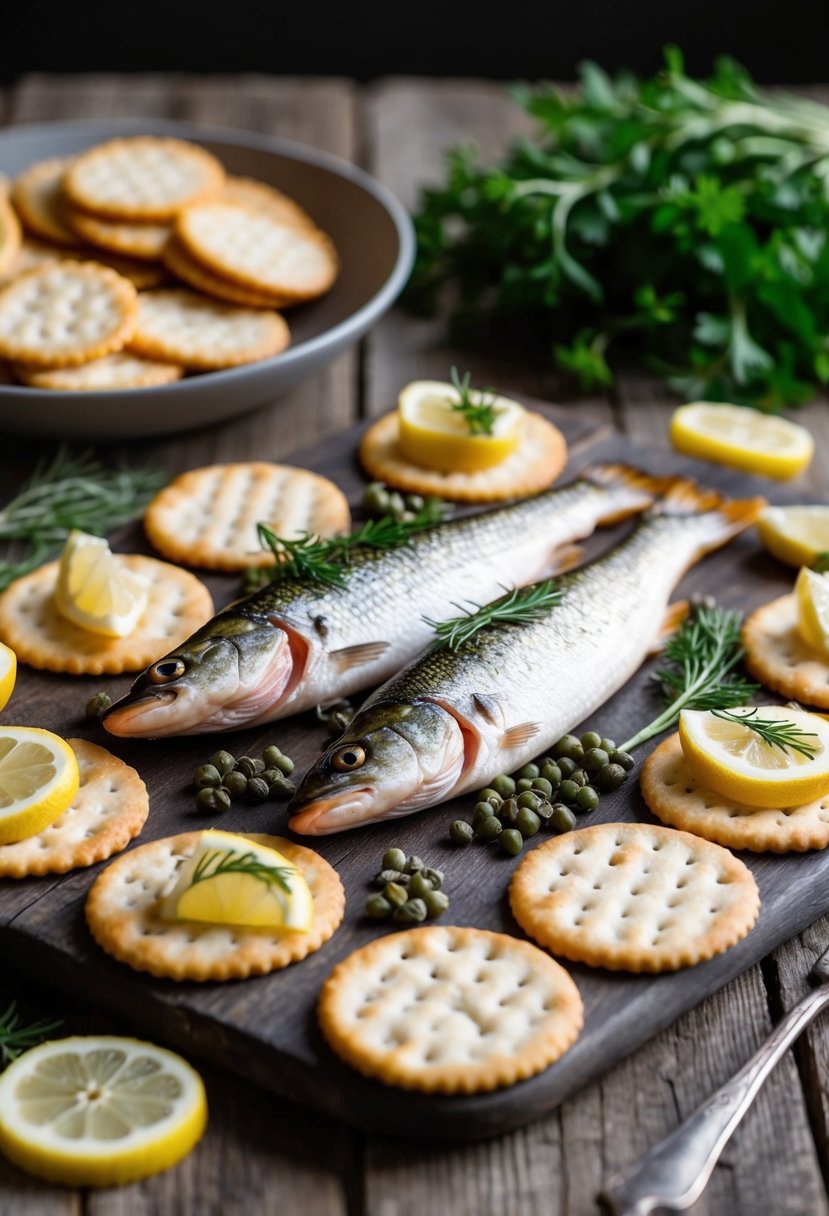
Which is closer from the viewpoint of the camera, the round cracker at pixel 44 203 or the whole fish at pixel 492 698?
the whole fish at pixel 492 698

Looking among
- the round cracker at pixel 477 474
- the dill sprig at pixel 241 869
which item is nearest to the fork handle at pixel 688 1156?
the dill sprig at pixel 241 869

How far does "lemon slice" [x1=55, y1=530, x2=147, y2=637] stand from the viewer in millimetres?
3904

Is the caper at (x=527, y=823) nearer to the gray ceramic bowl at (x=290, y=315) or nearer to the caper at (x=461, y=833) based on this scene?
the caper at (x=461, y=833)

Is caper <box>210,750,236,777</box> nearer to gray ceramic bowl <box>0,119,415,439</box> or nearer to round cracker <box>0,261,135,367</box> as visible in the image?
gray ceramic bowl <box>0,119,415,439</box>

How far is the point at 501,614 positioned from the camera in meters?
3.77

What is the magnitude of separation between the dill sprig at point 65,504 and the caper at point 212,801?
1.31m

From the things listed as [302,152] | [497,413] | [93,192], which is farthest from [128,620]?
[302,152]

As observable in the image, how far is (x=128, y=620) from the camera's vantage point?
395cm

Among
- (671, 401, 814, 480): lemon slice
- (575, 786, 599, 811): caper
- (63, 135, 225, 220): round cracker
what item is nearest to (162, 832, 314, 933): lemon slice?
(575, 786, 599, 811): caper

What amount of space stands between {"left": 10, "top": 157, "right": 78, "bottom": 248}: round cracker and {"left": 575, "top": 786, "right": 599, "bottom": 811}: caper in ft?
10.8

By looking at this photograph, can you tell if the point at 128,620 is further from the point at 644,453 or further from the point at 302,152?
the point at 302,152

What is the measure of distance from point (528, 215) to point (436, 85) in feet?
9.69

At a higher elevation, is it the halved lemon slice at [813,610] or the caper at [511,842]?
the halved lemon slice at [813,610]

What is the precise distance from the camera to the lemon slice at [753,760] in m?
3.38
